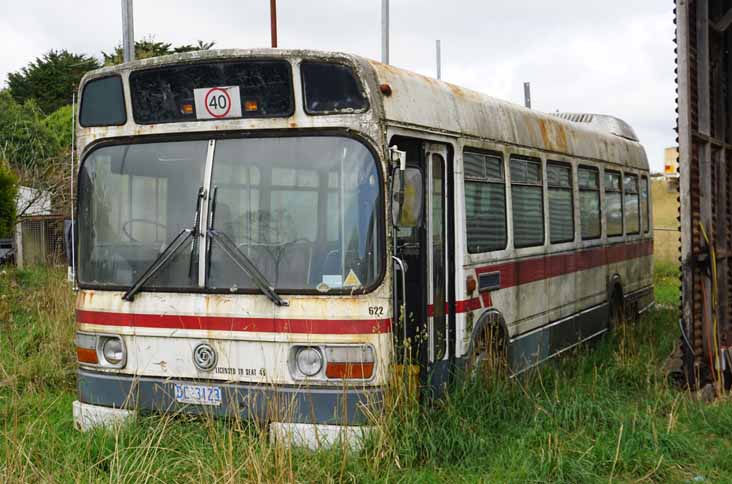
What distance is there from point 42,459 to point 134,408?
0.67 m

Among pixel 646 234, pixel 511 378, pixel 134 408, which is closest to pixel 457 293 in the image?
pixel 511 378

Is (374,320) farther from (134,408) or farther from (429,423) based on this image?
(134,408)

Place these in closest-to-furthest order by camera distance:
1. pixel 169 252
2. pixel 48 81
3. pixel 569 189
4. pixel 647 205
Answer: pixel 169 252 < pixel 569 189 < pixel 647 205 < pixel 48 81

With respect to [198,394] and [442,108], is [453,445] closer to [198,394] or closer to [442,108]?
[198,394]

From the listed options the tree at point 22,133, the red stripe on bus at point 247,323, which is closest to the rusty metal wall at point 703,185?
the red stripe on bus at point 247,323

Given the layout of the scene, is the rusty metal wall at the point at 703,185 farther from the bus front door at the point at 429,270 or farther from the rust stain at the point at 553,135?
the bus front door at the point at 429,270

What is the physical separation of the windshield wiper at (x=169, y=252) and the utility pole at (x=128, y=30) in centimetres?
955

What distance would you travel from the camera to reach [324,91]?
20.3 feet

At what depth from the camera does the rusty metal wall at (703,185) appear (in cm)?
821

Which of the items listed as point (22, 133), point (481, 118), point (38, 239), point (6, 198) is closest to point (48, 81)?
point (22, 133)

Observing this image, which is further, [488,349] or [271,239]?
[488,349]

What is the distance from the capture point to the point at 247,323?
6.22m

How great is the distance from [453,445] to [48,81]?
48.3 metres

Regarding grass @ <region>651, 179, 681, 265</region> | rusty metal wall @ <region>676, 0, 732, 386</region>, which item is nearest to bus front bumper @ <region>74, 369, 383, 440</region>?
rusty metal wall @ <region>676, 0, 732, 386</region>
